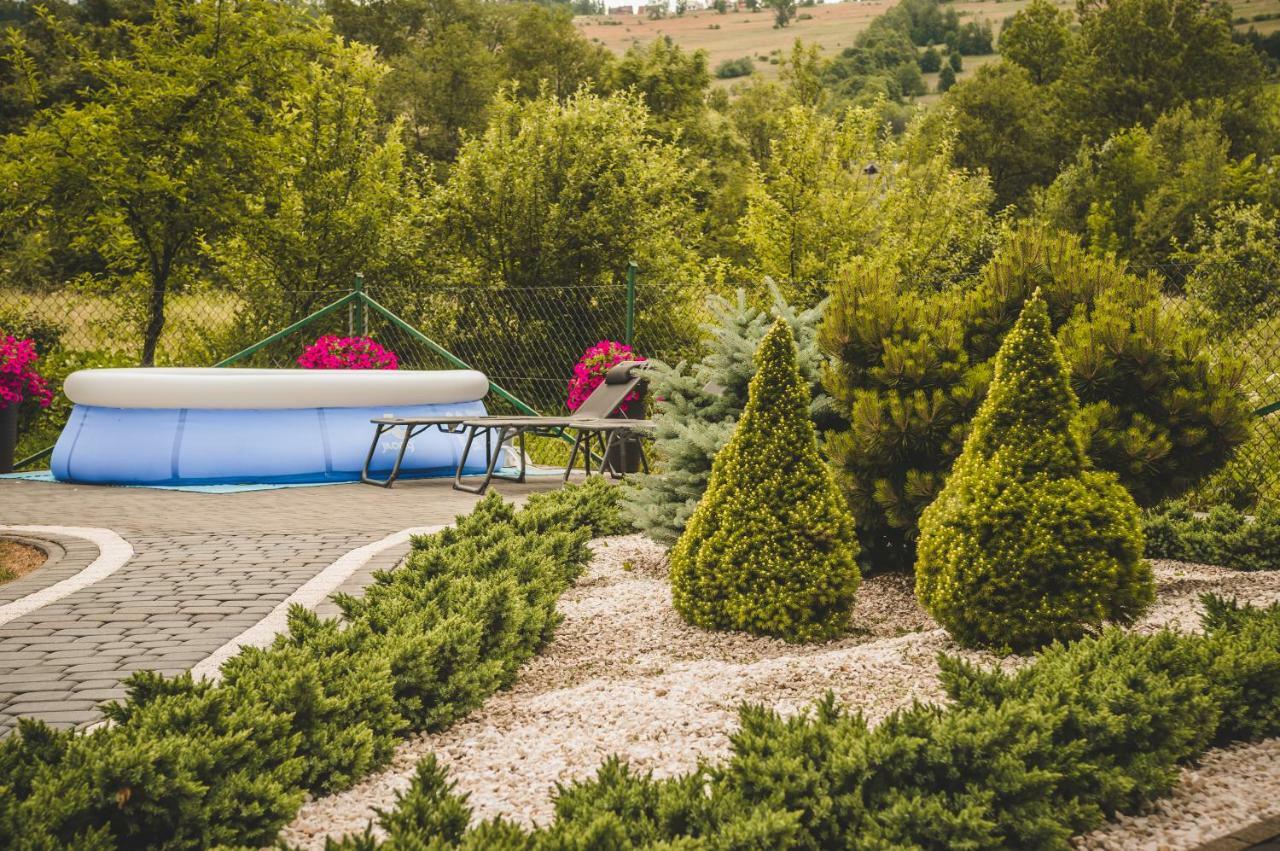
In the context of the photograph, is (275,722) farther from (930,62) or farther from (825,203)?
(930,62)

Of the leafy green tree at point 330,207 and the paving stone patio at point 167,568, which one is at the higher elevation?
the leafy green tree at point 330,207

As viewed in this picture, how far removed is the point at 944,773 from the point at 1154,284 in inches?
144

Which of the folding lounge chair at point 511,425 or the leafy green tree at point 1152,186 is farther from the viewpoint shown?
the leafy green tree at point 1152,186

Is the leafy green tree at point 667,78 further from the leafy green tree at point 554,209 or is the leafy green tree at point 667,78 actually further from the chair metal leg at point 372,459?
the chair metal leg at point 372,459

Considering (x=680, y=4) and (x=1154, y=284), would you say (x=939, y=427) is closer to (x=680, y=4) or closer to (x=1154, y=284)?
(x=1154, y=284)

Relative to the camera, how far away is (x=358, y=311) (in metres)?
13.8

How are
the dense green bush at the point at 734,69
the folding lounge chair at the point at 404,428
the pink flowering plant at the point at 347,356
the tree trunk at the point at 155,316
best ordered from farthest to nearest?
the dense green bush at the point at 734,69 → the tree trunk at the point at 155,316 → the pink flowering plant at the point at 347,356 → the folding lounge chair at the point at 404,428

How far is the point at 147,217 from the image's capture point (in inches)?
539

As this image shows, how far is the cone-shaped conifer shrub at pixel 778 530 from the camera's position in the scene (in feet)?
15.4

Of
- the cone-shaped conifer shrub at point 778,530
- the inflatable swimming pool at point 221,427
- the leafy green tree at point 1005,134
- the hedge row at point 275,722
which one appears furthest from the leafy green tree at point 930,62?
the hedge row at point 275,722

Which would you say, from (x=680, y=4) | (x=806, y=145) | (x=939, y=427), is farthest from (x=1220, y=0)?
(x=680, y=4)

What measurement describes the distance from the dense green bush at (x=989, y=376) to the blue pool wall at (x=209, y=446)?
20.6 ft

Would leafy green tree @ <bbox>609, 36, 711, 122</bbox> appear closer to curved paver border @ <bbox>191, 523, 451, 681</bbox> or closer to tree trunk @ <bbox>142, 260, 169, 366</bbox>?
tree trunk @ <bbox>142, 260, 169, 366</bbox>

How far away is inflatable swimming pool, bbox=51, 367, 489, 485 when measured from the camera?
10.1m
